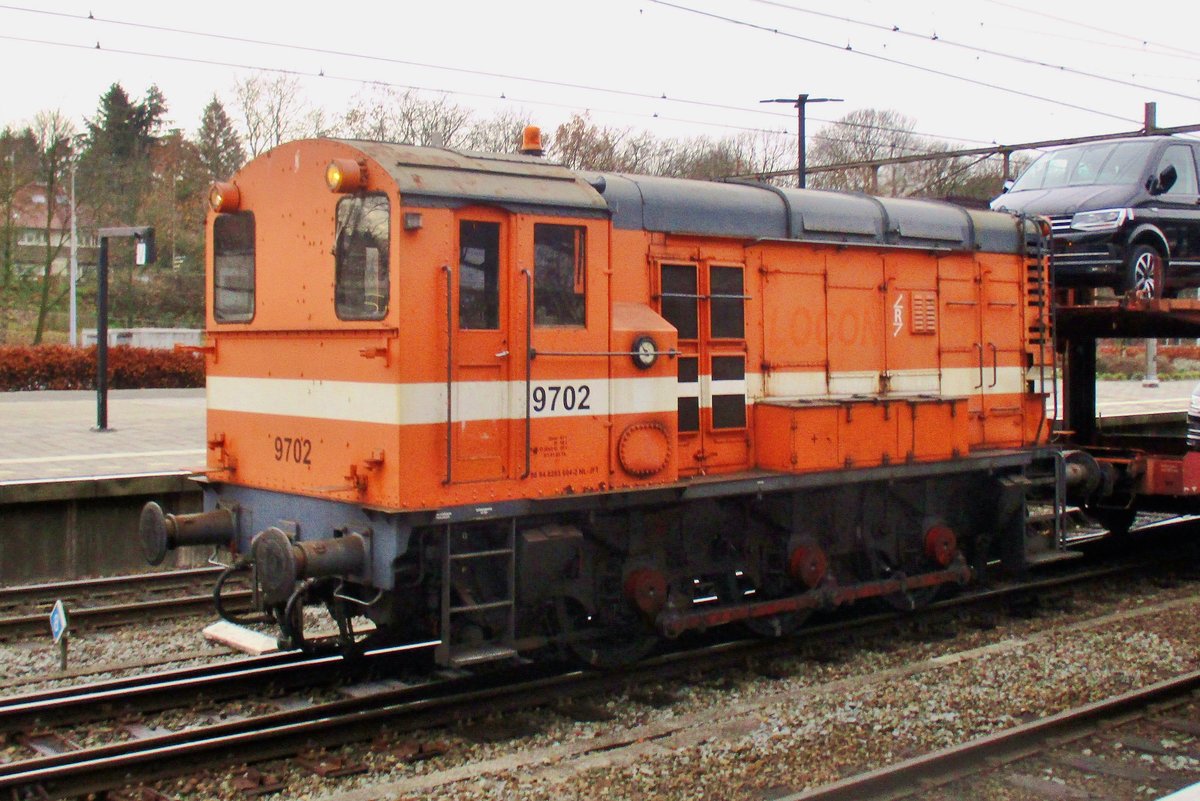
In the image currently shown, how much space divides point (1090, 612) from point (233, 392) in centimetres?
775

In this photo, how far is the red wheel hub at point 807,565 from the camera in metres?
8.86

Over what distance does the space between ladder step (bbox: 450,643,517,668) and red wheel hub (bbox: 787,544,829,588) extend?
2.74 metres

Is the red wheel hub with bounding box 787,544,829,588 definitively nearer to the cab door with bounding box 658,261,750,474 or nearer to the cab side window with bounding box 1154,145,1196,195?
the cab door with bounding box 658,261,750,474

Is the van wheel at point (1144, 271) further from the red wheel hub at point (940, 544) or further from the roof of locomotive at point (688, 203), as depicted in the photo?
the red wheel hub at point (940, 544)

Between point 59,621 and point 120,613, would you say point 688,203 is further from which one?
point 120,613

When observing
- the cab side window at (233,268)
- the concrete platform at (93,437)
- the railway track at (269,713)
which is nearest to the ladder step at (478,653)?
the railway track at (269,713)

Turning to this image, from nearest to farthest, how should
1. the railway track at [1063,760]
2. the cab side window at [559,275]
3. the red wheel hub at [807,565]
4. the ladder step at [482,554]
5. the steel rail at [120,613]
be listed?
the railway track at [1063,760]
the ladder step at [482,554]
the cab side window at [559,275]
the red wheel hub at [807,565]
the steel rail at [120,613]

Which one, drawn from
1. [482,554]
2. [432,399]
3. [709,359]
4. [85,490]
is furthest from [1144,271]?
[85,490]

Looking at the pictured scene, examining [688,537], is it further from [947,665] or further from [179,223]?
[179,223]

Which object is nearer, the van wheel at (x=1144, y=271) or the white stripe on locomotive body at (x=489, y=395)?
the white stripe on locomotive body at (x=489, y=395)

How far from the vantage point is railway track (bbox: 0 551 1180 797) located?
19.9 ft

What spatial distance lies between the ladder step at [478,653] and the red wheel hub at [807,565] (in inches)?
108

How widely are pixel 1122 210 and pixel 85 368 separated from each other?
25.3 m

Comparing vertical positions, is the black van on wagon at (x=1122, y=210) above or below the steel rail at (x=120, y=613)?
above
